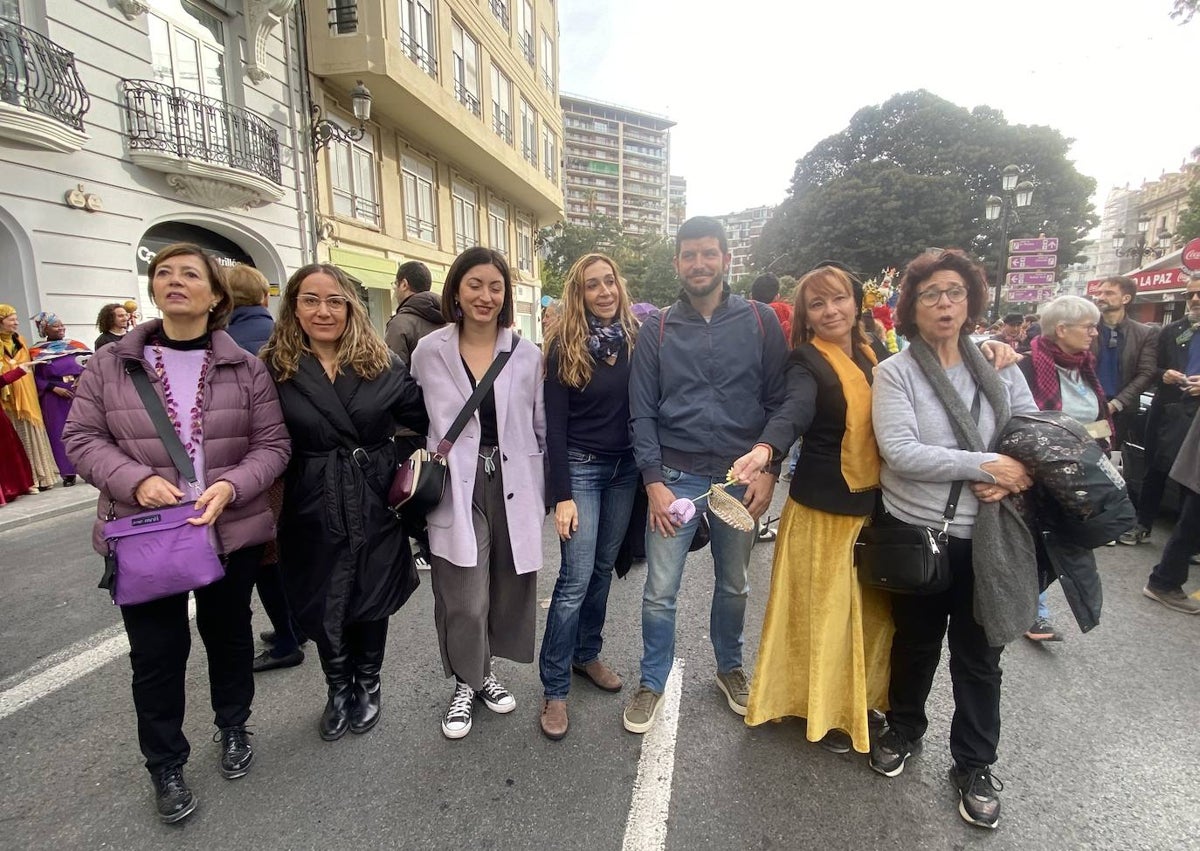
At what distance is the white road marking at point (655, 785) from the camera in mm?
2021

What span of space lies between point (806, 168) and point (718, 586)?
140 feet

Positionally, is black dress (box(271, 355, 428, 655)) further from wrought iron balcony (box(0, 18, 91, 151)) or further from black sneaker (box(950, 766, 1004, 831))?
wrought iron balcony (box(0, 18, 91, 151))

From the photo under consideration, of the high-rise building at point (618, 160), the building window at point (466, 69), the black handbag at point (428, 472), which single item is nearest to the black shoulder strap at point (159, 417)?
the black handbag at point (428, 472)

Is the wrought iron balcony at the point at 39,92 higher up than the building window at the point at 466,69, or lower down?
lower down

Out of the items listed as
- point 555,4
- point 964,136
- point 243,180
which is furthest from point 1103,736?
point 964,136

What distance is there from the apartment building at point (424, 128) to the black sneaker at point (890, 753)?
1352 cm

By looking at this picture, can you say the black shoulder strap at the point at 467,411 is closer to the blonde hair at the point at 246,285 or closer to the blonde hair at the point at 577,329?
the blonde hair at the point at 577,329

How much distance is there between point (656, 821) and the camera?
2092 mm

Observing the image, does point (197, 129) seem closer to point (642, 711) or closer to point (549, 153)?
point (642, 711)

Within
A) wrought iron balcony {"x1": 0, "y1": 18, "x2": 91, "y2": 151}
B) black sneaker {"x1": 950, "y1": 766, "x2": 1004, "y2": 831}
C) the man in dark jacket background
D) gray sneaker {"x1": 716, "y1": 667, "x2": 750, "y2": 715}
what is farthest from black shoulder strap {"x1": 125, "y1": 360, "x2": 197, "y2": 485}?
wrought iron balcony {"x1": 0, "y1": 18, "x2": 91, "y2": 151}

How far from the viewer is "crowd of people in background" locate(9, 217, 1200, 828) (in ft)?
6.84

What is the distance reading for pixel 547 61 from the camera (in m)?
25.1

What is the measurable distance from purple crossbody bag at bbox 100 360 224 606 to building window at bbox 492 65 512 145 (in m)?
19.5

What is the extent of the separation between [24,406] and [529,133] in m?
19.8
